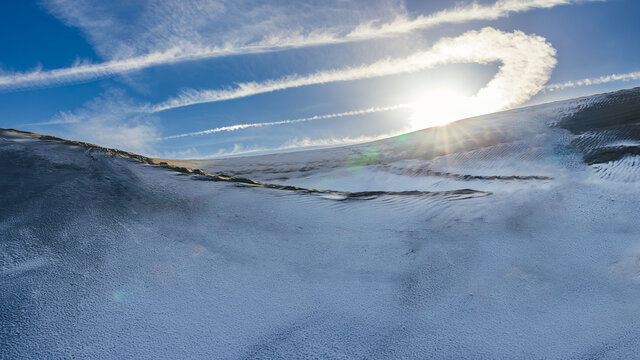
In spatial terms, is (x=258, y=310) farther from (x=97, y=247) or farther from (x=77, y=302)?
(x=97, y=247)

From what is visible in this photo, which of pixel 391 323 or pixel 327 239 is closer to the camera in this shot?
pixel 391 323

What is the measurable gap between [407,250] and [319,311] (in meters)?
1.36

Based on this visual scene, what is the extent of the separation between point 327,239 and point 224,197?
4.95ft

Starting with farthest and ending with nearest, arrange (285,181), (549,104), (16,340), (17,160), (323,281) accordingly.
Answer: (549,104) < (285,181) < (17,160) < (323,281) < (16,340)

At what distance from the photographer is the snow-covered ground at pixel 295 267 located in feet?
8.13

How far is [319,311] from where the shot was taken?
9.22 ft

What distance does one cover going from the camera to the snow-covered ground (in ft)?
8.13

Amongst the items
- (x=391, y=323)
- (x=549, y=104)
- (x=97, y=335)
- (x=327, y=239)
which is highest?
(x=549, y=104)

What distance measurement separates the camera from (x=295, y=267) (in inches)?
133

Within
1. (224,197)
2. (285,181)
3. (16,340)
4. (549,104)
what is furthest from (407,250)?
(549,104)

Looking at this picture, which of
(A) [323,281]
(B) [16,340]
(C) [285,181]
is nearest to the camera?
(B) [16,340]

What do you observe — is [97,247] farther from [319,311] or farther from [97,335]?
[319,311]

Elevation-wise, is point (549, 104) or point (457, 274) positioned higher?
point (549, 104)

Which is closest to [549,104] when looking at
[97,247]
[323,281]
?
[323,281]
